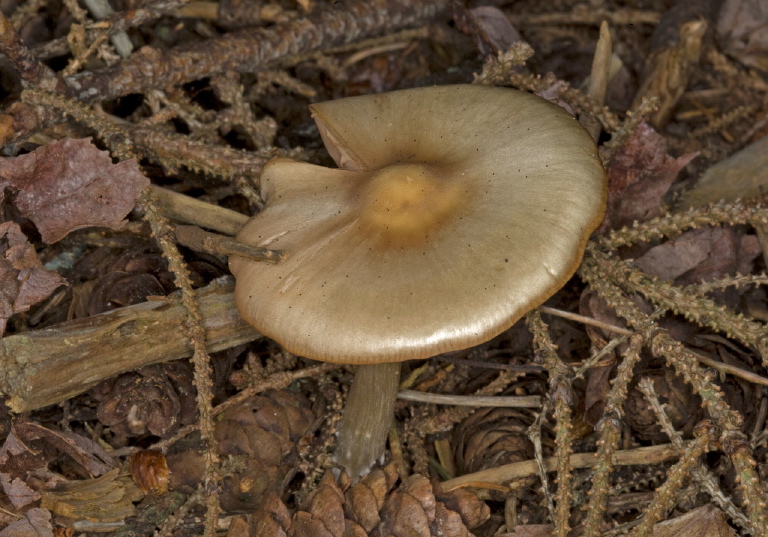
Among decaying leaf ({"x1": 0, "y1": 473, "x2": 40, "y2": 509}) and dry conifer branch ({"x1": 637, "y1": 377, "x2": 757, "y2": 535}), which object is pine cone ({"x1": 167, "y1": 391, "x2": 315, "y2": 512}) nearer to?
decaying leaf ({"x1": 0, "y1": 473, "x2": 40, "y2": 509})

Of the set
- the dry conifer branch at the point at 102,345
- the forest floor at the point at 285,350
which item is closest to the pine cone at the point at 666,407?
the forest floor at the point at 285,350

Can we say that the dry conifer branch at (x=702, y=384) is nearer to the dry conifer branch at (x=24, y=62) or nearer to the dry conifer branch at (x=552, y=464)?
the dry conifer branch at (x=552, y=464)

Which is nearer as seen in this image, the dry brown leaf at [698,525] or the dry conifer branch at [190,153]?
the dry brown leaf at [698,525]

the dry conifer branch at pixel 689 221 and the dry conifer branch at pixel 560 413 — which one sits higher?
the dry conifer branch at pixel 689 221

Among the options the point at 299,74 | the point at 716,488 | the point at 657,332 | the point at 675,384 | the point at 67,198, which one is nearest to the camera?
the point at 716,488

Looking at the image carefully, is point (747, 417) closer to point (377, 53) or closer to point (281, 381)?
point (281, 381)

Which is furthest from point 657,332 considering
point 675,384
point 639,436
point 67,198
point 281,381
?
point 67,198

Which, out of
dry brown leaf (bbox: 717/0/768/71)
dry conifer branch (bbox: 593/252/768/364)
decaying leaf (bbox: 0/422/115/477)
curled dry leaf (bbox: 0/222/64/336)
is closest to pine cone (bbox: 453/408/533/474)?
dry conifer branch (bbox: 593/252/768/364)

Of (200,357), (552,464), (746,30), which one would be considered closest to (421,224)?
(200,357)
